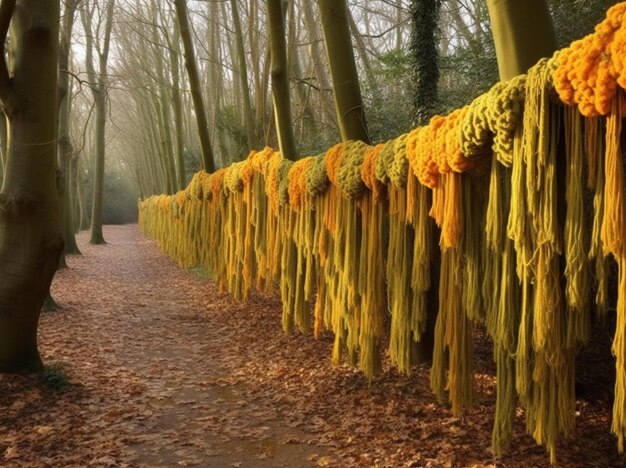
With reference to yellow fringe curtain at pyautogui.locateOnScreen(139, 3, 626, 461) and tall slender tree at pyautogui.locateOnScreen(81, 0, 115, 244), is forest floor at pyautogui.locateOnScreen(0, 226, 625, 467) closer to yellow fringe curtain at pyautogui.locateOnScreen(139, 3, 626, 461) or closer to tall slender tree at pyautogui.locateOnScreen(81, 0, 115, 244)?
yellow fringe curtain at pyautogui.locateOnScreen(139, 3, 626, 461)

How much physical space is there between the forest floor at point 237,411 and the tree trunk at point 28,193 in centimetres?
38

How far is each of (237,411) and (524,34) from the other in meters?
2.96

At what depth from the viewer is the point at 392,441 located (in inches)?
133

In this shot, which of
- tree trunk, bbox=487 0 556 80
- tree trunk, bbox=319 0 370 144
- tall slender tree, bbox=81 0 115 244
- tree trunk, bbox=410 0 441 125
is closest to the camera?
tree trunk, bbox=487 0 556 80

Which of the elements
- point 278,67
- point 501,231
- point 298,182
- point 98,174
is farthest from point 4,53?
point 98,174

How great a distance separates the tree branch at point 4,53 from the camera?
3.95m

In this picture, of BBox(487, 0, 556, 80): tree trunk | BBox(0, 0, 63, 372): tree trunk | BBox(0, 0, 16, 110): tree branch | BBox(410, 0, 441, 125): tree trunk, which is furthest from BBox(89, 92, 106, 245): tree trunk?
BBox(487, 0, 556, 80): tree trunk

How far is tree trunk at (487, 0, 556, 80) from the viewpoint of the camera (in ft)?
8.57

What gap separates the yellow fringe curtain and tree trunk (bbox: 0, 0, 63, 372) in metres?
2.06

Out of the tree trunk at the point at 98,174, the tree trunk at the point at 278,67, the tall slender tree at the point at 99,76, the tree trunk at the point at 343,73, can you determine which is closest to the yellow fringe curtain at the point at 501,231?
the tree trunk at the point at 343,73

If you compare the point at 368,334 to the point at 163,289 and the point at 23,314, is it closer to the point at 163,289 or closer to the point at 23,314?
the point at 23,314

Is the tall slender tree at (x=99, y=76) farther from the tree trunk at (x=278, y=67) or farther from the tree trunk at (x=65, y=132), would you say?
the tree trunk at (x=278, y=67)

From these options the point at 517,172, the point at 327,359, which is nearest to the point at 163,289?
the point at 327,359

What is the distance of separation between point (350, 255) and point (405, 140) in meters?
0.98
